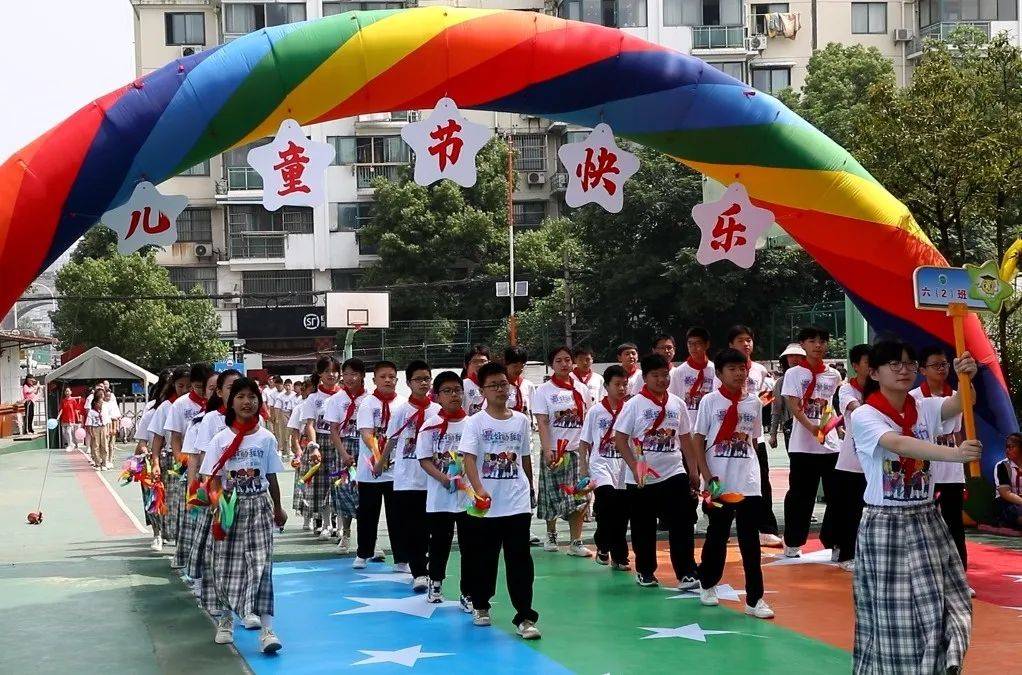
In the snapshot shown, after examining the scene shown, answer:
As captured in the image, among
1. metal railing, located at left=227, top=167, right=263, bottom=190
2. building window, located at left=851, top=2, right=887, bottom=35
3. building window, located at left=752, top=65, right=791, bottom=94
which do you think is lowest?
metal railing, located at left=227, top=167, right=263, bottom=190

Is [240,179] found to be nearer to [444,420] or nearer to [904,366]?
[444,420]

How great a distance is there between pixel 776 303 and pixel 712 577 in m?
24.4

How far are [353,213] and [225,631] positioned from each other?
3656 cm

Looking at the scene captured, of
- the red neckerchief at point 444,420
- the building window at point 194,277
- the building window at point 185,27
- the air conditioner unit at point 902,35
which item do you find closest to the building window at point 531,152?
the building window at point 194,277

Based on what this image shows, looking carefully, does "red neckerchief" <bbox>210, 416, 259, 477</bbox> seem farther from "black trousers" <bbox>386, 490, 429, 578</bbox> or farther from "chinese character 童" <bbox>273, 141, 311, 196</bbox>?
"chinese character 童" <bbox>273, 141, 311, 196</bbox>

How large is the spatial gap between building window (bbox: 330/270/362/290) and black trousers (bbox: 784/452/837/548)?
113ft

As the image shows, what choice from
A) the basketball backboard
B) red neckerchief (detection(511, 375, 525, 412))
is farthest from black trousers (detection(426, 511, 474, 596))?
the basketball backboard

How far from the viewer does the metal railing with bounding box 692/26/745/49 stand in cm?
4184

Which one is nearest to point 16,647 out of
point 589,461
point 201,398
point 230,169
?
point 201,398

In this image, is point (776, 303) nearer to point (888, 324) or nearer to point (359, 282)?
point (359, 282)

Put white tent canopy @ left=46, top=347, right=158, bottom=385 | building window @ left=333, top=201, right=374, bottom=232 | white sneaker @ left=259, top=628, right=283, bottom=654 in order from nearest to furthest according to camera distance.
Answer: white sneaker @ left=259, top=628, right=283, bottom=654
white tent canopy @ left=46, top=347, right=158, bottom=385
building window @ left=333, top=201, right=374, bottom=232

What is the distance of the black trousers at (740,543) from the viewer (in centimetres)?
813

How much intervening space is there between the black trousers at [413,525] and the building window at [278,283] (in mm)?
35083

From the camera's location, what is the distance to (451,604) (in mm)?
8898
